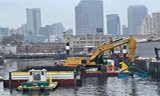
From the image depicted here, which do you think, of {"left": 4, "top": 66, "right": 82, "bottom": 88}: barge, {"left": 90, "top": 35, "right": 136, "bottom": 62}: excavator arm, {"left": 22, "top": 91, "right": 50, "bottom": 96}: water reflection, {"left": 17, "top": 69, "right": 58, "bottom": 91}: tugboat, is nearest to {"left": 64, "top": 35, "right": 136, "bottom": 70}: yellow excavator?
{"left": 90, "top": 35, "right": 136, "bottom": 62}: excavator arm

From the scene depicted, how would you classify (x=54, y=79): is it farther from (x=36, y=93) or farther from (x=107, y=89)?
(x=36, y=93)

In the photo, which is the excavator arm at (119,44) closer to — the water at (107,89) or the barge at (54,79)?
the water at (107,89)

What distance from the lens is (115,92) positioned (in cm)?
5559

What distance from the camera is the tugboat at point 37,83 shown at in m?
54.4

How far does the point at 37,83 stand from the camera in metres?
54.9

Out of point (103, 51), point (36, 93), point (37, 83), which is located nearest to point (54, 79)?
point (37, 83)

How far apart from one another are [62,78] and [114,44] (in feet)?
70.4

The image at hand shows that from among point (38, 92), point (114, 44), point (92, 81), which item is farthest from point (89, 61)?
point (38, 92)

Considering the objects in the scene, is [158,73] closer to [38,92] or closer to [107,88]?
[107,88]

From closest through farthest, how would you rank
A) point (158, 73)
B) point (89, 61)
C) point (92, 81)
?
1. point (92, 81)
2. point (158, 73)
3. point (89, 61)

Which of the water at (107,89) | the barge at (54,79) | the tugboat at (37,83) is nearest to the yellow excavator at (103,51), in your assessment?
the water at (107,89)

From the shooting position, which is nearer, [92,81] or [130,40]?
[92,81]

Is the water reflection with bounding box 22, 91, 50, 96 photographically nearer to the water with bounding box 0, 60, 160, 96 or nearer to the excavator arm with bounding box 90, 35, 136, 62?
the water with bounding box 0, 60, 160, 96

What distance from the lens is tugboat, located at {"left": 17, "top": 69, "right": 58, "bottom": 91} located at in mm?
54369
